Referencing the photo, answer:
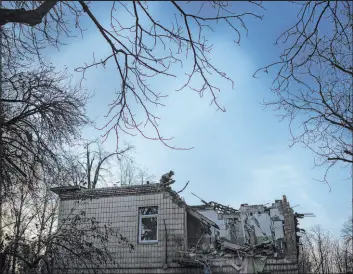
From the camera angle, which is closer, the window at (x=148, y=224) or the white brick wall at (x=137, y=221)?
the white brick wall at (x=137, y=221)

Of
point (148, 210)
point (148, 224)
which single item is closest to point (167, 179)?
point (148, 210)

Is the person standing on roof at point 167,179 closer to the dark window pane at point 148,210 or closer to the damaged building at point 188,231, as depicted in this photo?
the damaged building at point 188,231

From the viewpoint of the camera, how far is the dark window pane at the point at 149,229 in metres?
18.0

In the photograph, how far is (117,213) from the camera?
18.5 metres

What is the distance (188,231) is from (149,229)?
2.11 meters

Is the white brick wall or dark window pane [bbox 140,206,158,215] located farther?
dark window pane [bbox 140,206,158,215]

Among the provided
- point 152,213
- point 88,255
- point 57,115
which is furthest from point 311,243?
point 57,115

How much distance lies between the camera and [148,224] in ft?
60.0

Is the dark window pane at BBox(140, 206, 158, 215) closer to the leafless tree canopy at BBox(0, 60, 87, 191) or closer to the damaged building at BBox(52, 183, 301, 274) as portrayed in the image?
the damaged building at BBox(52, 183, 301, 274)

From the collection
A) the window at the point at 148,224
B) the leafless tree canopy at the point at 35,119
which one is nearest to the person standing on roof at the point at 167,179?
the window at the point at 148,224

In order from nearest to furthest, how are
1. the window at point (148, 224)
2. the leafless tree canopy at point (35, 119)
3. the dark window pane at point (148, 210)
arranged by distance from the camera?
the leafless tree canopy at point (35, 119), the window at point (148, 224), the dark window pane at point (148, 210)

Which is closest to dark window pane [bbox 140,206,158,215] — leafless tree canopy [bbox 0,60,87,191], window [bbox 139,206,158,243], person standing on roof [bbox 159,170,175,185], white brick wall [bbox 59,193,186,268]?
window [bbox 139,206,158,243]

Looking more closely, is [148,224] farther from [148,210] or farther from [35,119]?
[35,119]

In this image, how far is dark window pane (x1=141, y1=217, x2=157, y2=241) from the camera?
58.9 feet
